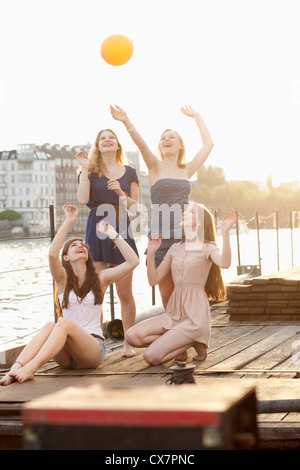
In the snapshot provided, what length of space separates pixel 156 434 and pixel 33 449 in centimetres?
26

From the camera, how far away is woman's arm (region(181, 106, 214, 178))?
208 inches

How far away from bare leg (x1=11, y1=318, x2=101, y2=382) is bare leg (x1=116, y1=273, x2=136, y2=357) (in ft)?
1.75

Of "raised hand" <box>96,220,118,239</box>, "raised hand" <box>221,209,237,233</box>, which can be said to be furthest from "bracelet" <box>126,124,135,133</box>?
"raised hand" <box>221,209,237,233</box>

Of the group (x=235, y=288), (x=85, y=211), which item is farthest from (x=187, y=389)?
(x=85, y=211)

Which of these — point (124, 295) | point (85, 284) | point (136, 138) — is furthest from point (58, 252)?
point (136, 138)

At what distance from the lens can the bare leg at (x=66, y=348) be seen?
169 inches

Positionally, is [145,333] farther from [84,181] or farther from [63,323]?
[84,181]

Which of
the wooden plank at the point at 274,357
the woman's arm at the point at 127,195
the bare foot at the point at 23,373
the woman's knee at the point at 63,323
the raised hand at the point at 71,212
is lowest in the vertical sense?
the wooden plank at the point at 274,357

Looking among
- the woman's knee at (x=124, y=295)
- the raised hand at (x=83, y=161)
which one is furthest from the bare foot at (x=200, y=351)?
the raised hand at (x=83, y=161)

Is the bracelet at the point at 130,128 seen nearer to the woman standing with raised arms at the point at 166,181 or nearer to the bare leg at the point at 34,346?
the woman standing with raised arms at the point at 166,181

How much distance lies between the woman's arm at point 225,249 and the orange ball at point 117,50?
3.93 feet

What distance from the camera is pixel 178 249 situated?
16.9 ft

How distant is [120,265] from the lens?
496cm

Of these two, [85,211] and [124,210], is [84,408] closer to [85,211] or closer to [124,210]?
[124,210]
